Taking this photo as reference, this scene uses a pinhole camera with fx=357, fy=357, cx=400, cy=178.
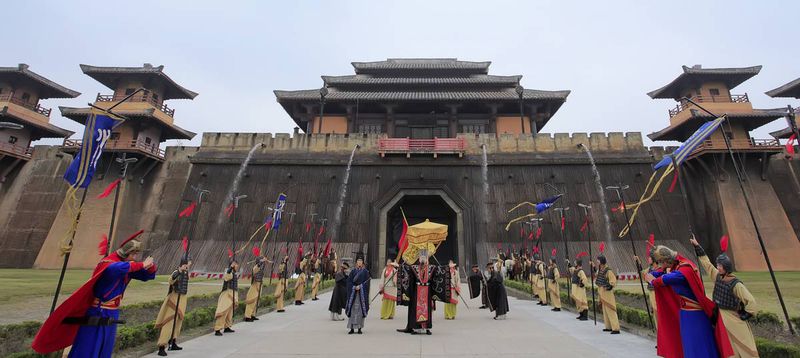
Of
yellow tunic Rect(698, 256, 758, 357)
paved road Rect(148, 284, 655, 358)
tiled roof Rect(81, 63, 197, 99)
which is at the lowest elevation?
paved road Rect(148, 284, 655, 358)

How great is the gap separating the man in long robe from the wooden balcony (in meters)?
16.6

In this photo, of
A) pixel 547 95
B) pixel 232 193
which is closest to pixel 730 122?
pixel 547 95

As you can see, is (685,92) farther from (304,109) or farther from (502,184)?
(304,109)

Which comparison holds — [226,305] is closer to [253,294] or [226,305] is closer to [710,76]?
[253,294]

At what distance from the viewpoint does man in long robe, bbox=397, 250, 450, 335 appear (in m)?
7.91

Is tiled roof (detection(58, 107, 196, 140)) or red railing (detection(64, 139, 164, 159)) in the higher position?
tiled roof (detection(58, 107, 196, 140))

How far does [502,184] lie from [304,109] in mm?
17833

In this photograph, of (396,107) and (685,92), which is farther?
(396,107)

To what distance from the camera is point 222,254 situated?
71.7 ft

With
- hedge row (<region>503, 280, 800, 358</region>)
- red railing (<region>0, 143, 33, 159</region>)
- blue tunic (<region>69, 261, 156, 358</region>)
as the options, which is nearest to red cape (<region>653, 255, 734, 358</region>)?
hedge row (<region>503, 280, 800, 358</region>)

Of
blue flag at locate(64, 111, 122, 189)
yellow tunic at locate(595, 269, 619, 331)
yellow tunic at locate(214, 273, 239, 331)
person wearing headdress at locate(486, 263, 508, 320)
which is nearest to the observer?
blue flag at locate(64, 111, 122, 189)

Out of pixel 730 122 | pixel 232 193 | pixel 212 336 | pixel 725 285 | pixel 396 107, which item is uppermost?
pixel 396 107

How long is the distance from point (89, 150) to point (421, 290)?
666 cm

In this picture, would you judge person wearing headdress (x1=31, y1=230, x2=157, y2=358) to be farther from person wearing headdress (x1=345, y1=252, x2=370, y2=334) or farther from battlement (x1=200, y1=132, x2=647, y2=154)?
battlement (x1=200, y1=132, x2=647, y2=154)
